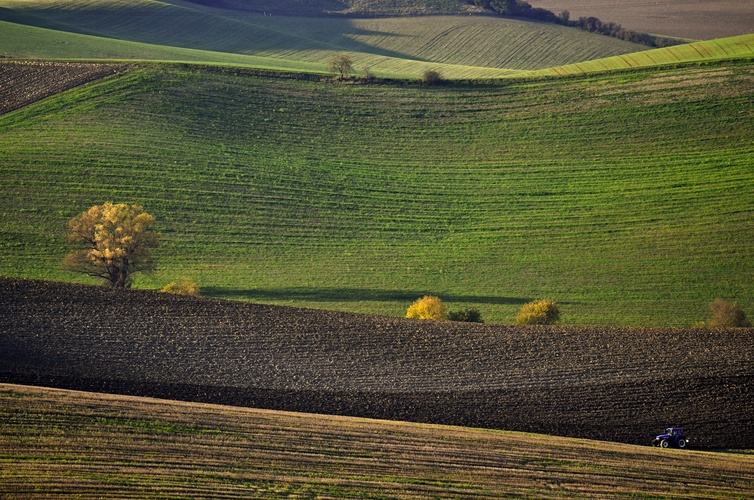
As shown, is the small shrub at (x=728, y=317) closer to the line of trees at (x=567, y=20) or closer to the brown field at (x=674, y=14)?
the line of trees at (x=567, y=20)

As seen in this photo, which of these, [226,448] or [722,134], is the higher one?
[722,134]

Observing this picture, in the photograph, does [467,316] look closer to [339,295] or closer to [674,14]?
[339,295]

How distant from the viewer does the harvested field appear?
198 feet

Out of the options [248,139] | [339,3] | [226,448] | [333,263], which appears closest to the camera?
[226,448]

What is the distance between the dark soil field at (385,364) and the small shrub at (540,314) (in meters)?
2.88

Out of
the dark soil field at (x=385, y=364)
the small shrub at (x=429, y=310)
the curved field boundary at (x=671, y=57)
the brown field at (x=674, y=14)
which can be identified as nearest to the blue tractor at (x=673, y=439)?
the dark soil field at (x=385, y=364)

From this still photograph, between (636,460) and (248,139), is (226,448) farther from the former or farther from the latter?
(248,139)

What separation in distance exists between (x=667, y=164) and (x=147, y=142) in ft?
114

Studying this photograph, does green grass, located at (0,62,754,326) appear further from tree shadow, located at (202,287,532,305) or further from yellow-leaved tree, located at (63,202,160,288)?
yellow-leaved tree, located at (63,202,160,288)

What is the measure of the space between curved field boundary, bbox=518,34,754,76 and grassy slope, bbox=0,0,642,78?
16.0 metres

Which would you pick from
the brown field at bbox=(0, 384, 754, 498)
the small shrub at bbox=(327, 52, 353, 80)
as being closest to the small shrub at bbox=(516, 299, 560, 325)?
the brown field at bbox=(0, 384, 754, 498)

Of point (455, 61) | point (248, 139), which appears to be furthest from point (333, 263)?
point (455, 61)

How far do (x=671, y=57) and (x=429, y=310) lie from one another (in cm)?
4228

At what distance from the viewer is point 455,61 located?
93750 mm
